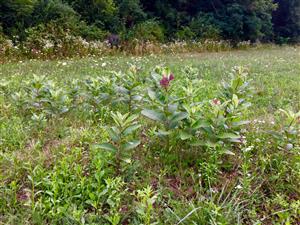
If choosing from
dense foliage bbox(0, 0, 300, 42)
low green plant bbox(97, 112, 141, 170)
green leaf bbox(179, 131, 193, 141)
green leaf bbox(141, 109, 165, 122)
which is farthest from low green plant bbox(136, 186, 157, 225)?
dense foliage bbox(0, 0, 300, 42)

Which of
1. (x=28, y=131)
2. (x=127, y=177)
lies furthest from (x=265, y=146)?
(x=28, y=131)

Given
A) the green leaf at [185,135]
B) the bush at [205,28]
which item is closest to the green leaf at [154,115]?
the green leaf at [185,135]

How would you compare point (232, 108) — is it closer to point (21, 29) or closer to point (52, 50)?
point (52, 50)

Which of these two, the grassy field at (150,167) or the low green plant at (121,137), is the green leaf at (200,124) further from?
the low green plant at (121,137)

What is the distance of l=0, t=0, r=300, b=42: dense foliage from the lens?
9.39 m

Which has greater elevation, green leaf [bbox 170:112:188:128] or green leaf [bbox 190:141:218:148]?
green leaf [bbox 170:112:188:128]

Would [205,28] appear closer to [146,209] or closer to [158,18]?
[158,18]

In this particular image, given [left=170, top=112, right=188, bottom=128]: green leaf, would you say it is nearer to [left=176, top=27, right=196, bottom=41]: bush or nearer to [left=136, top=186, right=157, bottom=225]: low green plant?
[left=136, top=186, right=157, bottom=225]: low green plant

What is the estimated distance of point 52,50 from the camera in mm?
8078

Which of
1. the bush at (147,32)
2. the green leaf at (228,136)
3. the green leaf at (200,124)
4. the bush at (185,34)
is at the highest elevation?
the green leaf at (200,124)

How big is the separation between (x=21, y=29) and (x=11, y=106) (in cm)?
718

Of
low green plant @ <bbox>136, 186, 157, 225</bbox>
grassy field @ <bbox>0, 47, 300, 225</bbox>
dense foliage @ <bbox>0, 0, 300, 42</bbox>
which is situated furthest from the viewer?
dense foliage @ <bbox>0, 0, 300, 42</bbox>

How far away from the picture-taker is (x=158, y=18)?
14.5m

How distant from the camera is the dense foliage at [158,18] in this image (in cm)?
→ 939
